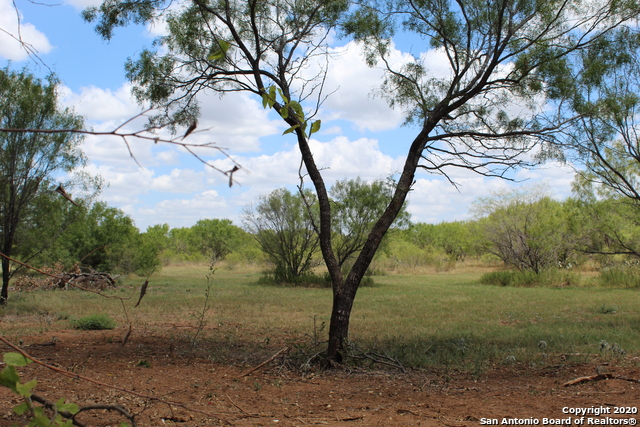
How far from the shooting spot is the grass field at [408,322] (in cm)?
762

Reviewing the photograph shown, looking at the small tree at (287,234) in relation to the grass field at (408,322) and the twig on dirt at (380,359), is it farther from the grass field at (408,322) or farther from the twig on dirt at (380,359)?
the twig on dirt at (380,359)

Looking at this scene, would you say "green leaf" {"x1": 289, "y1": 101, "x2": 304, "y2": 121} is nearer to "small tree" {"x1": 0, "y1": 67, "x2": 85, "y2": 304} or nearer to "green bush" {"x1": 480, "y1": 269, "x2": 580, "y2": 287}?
"small tree" {"x1": 0, "y1": 67, "x2": 85, "y2": 304}

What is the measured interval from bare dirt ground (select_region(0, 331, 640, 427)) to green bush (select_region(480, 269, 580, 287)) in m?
18.0

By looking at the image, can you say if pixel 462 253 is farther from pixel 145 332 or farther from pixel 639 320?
pixel 145 332

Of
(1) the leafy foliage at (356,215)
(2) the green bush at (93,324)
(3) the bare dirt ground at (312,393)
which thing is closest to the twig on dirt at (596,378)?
(3) the bare dirt ground at (312,393)

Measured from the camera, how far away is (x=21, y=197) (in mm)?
11273

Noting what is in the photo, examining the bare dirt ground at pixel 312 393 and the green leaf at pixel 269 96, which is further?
the bare dirt ground at pixel 312 393

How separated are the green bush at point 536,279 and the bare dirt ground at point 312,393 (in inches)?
710

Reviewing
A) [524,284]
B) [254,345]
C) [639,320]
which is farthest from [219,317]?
[524,284]

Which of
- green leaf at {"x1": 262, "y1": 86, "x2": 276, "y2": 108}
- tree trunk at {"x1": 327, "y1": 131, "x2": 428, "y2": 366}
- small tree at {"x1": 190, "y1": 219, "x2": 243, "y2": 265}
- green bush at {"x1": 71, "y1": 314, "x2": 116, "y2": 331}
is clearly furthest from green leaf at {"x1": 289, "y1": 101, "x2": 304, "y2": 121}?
small tree at {"x1": 190, "y1": 219, "x2": 243, "y2": 265}

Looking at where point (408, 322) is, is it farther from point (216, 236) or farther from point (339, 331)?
point (216, 236)

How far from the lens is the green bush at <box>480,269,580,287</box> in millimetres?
22830

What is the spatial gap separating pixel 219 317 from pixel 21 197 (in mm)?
5354

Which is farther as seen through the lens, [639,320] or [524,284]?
[524,284]
